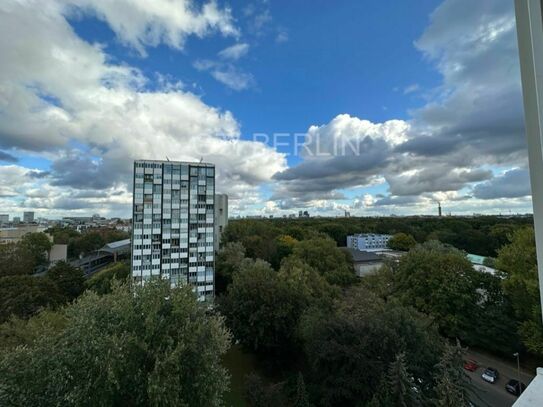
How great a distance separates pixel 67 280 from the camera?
13922 mm

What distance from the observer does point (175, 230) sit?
15.3m

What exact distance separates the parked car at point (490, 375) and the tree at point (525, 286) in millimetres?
1183

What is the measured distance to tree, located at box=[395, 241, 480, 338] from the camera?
10141mm

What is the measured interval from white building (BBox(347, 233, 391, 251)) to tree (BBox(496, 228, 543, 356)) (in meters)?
25.5

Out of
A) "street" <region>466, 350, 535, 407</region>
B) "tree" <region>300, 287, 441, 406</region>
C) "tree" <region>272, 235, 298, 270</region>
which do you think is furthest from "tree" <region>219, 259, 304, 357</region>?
"tree" <region>272, 235, 298, 270</region>

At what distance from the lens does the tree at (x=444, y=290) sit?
10141 millimetres

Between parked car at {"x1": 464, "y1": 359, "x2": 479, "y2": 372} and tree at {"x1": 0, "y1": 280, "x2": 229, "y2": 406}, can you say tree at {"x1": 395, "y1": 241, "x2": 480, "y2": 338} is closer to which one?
parked car at {"x1": 464, "y1": 359, "x2": 479, "y2": 372}

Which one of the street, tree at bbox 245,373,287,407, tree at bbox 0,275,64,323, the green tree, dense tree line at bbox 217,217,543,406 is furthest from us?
tree at bbox 0,275,64,323

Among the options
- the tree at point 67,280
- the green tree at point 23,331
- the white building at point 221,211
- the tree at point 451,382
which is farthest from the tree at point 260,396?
the white building at point 221,211

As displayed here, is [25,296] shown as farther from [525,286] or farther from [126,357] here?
[525,286]

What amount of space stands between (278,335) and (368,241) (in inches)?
1106

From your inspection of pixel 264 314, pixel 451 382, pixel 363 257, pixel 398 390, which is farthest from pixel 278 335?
pixel 363 257

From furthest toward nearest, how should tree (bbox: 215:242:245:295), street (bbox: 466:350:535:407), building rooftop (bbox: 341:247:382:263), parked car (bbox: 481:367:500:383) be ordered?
building rooftop (bbox: 341:247:382:263)
tree (bbox: 215:242:245:295)
parked car (bbox: 481:367:500:383)
street (bbox: 466:350:535:407)

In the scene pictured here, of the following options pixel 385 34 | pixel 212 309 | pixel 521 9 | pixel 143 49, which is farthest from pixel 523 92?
pixel 212 309
